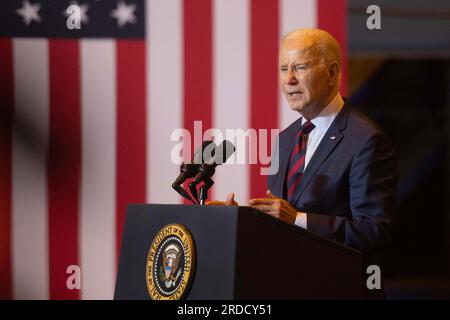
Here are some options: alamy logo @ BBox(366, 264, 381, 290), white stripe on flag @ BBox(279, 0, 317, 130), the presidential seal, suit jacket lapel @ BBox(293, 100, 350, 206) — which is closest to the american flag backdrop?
white stripe on flag @ BBox(279, 0, 317, 130)

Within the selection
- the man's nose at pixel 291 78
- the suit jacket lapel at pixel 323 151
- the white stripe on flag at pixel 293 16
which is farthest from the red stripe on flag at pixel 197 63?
the suit jacket lapel at pixel 323 151

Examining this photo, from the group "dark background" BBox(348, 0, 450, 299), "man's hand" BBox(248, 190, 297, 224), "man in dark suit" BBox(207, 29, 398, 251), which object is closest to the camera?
"man's hand" BBox(248, 190, 297, 224)

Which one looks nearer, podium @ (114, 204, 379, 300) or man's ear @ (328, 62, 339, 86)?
podium @ (114, 204, 379, 300)

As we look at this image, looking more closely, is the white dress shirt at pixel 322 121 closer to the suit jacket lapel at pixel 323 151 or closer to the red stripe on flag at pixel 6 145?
the suit jacket lapel at pixel 323 151

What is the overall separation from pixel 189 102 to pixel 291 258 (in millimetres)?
1163

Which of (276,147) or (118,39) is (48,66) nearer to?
(118,39)

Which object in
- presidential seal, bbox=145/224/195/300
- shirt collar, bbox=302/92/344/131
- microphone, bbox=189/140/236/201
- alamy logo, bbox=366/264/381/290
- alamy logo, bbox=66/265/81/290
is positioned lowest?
alamy logo, bbox=66/265/81/290

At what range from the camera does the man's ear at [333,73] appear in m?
1.85

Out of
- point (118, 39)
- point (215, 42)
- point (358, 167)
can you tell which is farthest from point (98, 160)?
point (358, 167)

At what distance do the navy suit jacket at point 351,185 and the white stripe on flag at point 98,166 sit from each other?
0.92 metres

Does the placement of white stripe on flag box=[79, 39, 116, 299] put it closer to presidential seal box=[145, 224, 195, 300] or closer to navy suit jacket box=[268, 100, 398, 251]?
navy suit jacket box=[268, 100, 398, 251]

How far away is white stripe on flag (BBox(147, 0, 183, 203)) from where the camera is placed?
2439mm
